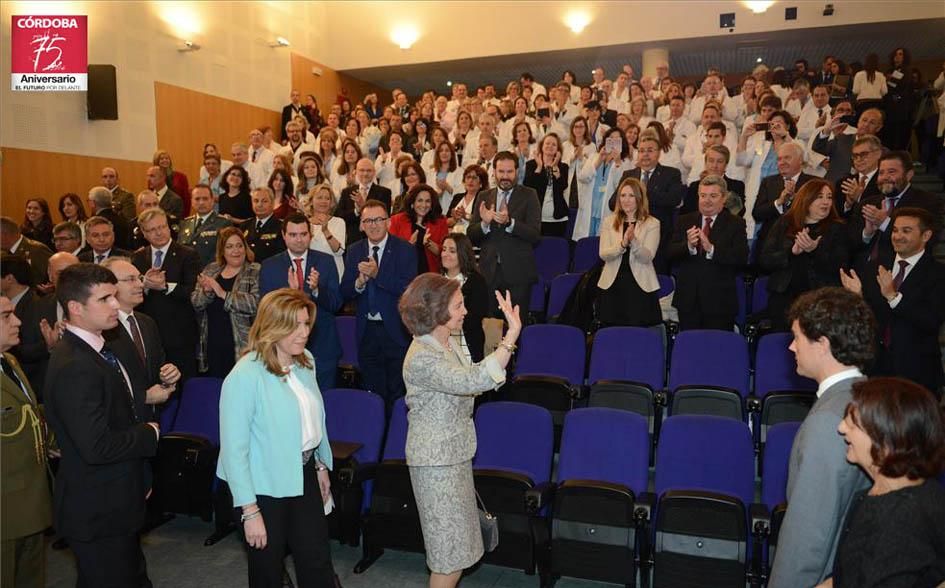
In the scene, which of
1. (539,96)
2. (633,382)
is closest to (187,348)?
(633,382)

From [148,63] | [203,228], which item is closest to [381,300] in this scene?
[203,228]

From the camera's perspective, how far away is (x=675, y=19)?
1226 cm

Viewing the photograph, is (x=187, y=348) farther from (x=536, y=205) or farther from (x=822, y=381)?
(x=822, y=381)

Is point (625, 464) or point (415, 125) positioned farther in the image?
point (415, 125)

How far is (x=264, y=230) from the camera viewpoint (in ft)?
18.9

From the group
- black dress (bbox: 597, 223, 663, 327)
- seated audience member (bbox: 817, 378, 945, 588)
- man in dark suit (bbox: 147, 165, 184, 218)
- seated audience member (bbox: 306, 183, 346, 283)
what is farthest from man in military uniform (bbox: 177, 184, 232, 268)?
seated audience member (bbox: 817, 378, 945, 588)

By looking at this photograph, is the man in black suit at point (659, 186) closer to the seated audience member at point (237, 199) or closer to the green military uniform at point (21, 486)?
the seated audience member at point (237, 199)

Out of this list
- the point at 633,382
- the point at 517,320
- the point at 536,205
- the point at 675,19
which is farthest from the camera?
the point at 675,19

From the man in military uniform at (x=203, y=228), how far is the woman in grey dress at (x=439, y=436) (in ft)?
11.7

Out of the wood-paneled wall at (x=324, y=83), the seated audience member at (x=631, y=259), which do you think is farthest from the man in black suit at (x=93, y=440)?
the wood-paneled wall at (x=324, y=83)

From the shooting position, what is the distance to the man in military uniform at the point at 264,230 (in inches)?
221

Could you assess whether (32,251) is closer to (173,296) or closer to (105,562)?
(173,296)

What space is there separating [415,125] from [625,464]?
7362mm

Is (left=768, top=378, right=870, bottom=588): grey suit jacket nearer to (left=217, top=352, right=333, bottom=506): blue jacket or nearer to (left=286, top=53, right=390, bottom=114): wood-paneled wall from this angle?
(left=217, top=352, right=333, bottom=506): blue jacket
